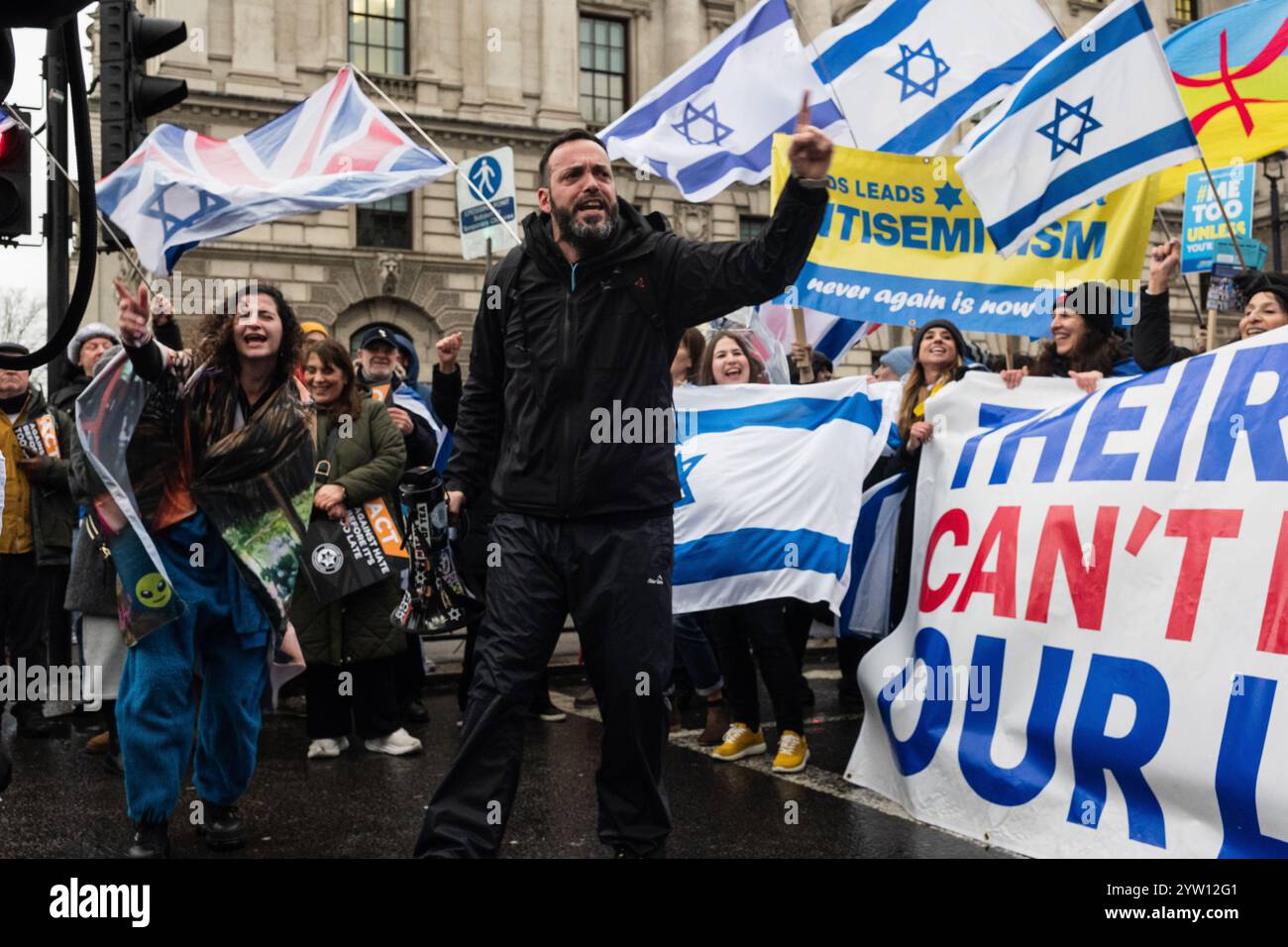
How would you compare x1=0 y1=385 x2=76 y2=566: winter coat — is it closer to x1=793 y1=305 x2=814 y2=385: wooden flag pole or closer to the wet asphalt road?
the wet asphalt road

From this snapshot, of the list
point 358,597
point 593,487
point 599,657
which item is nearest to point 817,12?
point 358,597

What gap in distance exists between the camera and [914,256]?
733 cm

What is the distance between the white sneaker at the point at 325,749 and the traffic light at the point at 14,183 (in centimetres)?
374

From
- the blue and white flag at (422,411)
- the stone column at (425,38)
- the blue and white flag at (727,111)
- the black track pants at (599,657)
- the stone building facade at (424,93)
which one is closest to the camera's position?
the black track pants at (599,657)

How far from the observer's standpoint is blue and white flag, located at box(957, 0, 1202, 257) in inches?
237

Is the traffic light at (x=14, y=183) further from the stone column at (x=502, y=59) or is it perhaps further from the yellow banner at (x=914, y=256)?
the stone column at (x=502, y=59)

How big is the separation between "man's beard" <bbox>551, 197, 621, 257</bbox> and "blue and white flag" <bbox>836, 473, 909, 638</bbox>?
109 inches

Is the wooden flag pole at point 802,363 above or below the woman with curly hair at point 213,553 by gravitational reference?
above

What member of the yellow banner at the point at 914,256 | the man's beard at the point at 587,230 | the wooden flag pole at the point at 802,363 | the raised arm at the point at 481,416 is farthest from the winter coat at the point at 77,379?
the wooden flag pole at the point at 802,363

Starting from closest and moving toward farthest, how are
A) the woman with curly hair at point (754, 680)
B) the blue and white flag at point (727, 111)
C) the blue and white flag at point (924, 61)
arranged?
the woman with curly hair at point (754, 680) → the blue and white flag at point (924, 61) → the blue and white flag at point (727, 111)

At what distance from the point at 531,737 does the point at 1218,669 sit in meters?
3.71

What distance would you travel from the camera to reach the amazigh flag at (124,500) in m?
4.41

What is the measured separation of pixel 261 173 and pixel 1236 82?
5.81m

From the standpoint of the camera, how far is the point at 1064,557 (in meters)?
4.59
